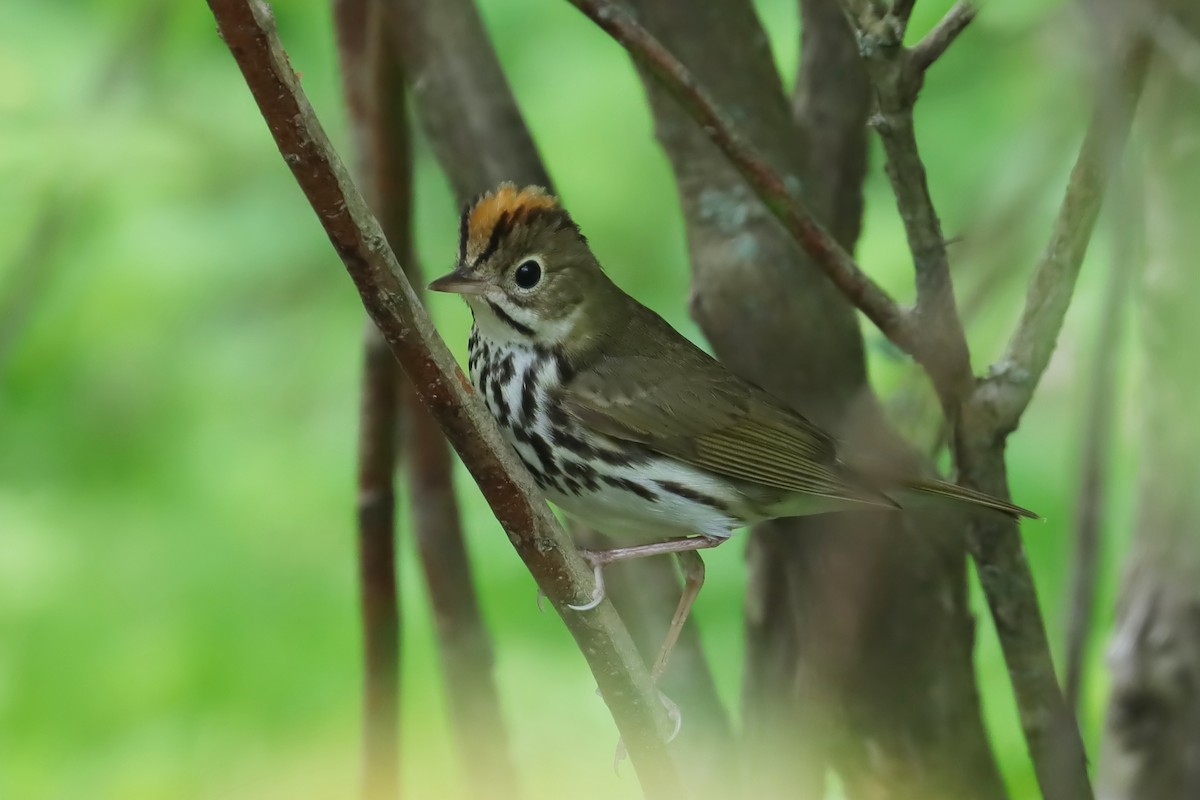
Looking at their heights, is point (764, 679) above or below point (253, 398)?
below

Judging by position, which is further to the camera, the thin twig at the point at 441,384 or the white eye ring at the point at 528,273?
the white eye ring at the point at 528,273

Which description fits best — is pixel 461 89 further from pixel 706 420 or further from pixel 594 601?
pixel 594 601

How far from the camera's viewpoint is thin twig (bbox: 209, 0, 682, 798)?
1.25 meters

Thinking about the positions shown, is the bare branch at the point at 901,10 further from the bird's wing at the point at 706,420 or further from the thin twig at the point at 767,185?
the bird's wing at the point at 706,420

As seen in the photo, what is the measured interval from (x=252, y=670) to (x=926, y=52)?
2070mm

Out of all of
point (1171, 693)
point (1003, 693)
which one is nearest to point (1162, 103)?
point (1171, 693)

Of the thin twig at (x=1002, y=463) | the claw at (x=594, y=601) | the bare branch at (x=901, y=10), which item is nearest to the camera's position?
Answer: the claw at (x=594, y=601)

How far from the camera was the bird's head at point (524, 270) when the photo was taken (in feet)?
7.47

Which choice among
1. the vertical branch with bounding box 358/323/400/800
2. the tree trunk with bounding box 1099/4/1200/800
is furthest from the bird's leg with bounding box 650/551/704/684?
the tree trunk with bounding box 1099/4/1200/800

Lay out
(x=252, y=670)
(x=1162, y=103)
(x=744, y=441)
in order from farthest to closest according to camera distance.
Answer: (x=252, y=670) < (x=744, y=441) < (x=1162, y=103)

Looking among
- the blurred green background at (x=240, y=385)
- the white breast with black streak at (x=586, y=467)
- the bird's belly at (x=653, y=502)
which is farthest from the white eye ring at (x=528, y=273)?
the blurred green background at (x=240, y=385)

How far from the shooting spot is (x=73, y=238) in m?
3.25

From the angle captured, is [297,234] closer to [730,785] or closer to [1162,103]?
[730,785]

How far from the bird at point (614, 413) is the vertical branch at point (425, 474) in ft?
0.62
